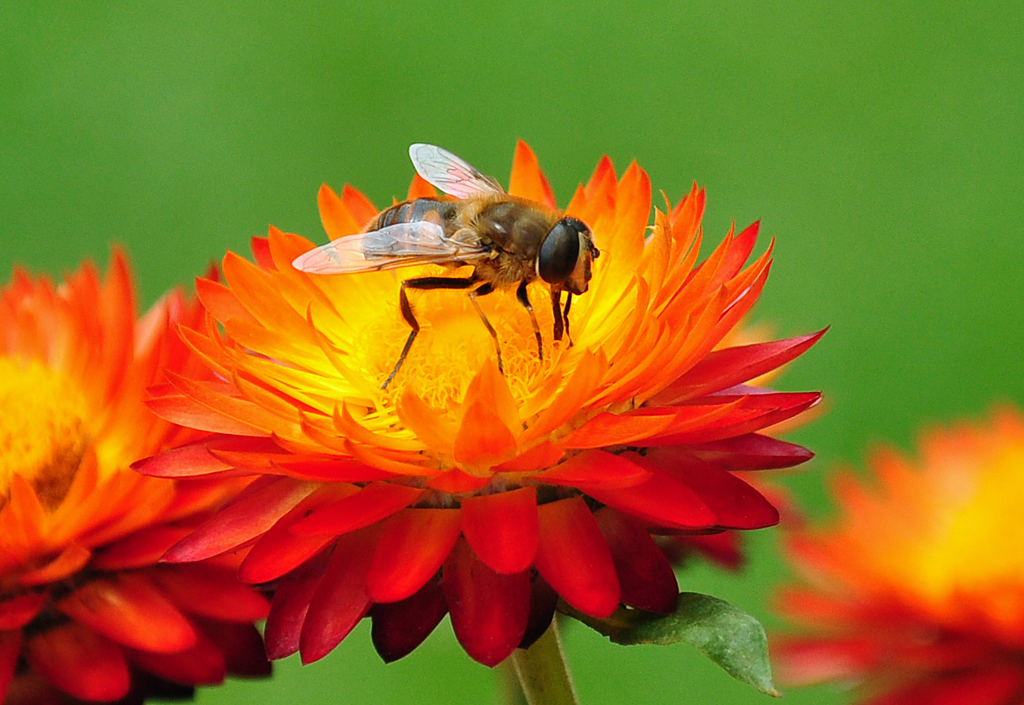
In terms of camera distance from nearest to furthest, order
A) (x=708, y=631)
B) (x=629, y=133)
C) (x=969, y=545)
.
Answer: (x=708, y=631) → (x=969, y=545) → (x=629, y=133)

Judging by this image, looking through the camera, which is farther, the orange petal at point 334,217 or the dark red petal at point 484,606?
the orange petal at point 334,217

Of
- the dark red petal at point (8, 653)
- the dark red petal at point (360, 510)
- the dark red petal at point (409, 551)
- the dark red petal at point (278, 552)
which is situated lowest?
the dark red petal at point (8, 653)

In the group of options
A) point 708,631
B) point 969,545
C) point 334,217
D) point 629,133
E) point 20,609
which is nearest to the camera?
point 708,631

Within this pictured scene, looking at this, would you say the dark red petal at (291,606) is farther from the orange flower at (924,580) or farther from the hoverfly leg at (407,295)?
the orange flower at (924,580)

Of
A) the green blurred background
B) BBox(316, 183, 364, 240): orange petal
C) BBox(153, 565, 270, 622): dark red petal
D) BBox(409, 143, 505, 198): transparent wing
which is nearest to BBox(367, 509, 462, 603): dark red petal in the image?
BBox(153, 565, 270, 622): dark red petal

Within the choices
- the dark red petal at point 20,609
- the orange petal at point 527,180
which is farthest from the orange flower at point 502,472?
the orange petal at point 527,180

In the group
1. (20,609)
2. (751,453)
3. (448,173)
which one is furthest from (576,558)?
(448,173)

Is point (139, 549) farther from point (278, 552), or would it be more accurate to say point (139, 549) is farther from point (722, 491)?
point (722, 491)

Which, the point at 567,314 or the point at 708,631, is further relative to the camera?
the point at 567,314
